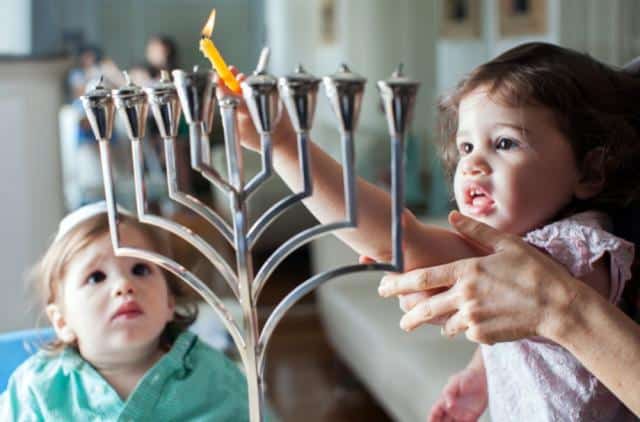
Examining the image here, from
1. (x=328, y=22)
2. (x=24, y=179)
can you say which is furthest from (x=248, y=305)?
(x=328, y=22)

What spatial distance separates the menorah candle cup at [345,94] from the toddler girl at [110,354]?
0.52 metres

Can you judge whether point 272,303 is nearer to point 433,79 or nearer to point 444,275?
point 433,79

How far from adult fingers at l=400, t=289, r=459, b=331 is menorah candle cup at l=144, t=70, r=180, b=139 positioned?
12.0 inches

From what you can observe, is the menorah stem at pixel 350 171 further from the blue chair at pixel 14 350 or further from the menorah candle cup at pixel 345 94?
the blue chair at pixel 14 350

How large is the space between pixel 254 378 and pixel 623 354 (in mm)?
368

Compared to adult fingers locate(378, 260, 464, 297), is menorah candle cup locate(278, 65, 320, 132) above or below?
above

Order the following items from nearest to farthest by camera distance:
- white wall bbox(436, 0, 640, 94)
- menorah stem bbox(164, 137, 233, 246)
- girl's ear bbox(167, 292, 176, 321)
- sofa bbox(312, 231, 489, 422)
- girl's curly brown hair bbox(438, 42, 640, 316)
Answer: menorah stem bbox(164, 137, 233, 246) < girl's curly brown hair bbox(438, 42, 640, 316) < girl's ear bbox(167, 292, 176, 321) < sofa bbox(312, 231, 489, 422) < white wall bbox(436, 0, 640, 94)

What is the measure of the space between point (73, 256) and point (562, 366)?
25.9 inches

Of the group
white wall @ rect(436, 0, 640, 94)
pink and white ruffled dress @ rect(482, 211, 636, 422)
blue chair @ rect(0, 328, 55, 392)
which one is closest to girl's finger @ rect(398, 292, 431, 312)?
pink and white ruffled dress @ rect(482, 211, 636, 422)

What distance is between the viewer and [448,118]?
3.99ft

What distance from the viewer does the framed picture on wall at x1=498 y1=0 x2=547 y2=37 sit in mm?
3678

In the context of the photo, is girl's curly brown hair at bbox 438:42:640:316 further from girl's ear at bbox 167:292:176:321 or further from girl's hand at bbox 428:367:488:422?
girl's ear at bbox 167:292:176:321

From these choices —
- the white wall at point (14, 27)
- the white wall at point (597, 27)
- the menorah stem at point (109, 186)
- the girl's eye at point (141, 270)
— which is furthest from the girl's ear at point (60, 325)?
the white wall at point (597, 27)

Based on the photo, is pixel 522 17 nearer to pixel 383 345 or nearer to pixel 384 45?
pixel 384 45
